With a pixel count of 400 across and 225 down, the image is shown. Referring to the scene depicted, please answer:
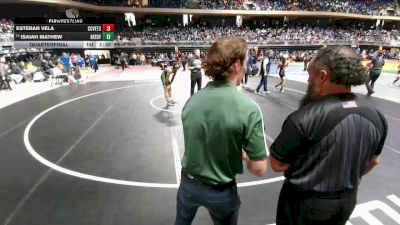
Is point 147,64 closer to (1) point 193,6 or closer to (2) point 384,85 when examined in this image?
(1) point 193,6

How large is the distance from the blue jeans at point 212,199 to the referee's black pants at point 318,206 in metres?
0.41

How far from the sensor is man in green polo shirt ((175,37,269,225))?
2182 mm

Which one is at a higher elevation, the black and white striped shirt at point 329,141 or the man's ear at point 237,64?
the man's ear at point 237,64

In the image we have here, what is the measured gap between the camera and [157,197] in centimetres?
511

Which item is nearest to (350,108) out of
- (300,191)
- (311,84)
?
(311,84)

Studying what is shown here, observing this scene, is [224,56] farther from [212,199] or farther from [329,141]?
[212,199]

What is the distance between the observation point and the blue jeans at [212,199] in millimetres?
2354

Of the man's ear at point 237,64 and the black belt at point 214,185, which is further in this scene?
the black belt at point 214,185

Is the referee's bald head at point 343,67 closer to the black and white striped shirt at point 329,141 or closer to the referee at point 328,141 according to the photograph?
the referee at point 328,141

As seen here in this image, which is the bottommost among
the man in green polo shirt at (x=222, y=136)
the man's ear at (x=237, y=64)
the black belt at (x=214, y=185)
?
the black belt at (x=214, y=185)

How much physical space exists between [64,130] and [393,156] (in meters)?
8.10
